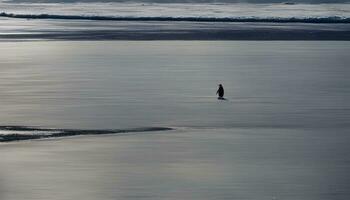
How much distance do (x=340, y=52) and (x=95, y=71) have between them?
399 inches

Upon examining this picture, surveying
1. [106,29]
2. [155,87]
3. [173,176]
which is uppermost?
[106,29]

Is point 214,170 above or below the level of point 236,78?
below

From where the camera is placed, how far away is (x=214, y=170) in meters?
13.4

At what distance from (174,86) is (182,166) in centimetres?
940

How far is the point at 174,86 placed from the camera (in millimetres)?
22953

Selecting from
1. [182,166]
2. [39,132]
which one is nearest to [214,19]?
[39,132]

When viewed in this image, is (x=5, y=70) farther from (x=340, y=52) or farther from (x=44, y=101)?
(x=340, y=52)

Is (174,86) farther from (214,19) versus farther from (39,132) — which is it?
(214,19)

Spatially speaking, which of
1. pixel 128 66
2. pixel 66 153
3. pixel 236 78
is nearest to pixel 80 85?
pixel 236 78

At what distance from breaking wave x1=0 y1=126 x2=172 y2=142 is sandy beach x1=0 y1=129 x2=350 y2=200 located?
1.22ft

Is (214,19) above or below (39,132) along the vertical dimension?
above

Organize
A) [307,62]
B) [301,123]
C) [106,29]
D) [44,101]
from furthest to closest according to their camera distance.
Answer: [106,29] → [307,62] → [44,101] → [301,123]

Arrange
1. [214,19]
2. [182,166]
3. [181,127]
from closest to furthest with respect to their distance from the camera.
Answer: [182,166] < [181,127] < [214,19]

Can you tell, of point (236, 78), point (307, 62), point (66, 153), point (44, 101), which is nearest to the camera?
point (66, 153)
